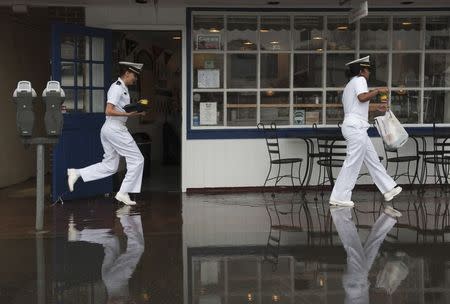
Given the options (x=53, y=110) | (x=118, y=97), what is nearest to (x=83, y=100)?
(x=118, y=97)

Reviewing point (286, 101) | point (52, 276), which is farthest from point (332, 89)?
point (52, 276)

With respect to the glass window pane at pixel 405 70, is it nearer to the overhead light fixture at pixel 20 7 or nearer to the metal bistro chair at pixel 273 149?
the metal bistro chair at pixel 273 149

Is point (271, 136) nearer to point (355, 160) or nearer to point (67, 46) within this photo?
point (355, 160)

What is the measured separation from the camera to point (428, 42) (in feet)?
34.9

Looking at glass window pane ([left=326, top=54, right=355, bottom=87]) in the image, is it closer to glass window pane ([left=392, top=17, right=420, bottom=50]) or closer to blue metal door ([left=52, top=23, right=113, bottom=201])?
glass window pane ([left=392, top=17, right=420, bottom=50])

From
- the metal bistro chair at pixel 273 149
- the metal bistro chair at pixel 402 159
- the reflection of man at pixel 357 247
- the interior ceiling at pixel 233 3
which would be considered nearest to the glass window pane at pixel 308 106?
the metal bistro chair at pixel 273 149

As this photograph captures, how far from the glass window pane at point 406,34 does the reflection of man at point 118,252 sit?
532cm

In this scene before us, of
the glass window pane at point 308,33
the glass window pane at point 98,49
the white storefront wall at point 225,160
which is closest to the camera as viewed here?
the glass window pane at point 98,49

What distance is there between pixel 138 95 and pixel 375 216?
637 cm

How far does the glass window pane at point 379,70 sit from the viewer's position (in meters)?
10.6

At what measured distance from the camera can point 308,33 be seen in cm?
1045

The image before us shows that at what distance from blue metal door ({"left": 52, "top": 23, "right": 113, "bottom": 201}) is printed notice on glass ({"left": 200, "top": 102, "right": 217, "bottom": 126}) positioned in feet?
5.16

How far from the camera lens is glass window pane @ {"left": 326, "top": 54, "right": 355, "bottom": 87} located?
1052 centimetres

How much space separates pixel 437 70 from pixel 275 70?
2.80 m
